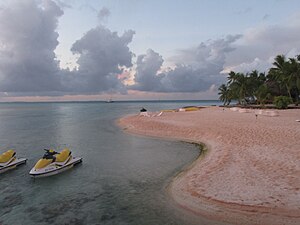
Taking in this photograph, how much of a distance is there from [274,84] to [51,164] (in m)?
83.3

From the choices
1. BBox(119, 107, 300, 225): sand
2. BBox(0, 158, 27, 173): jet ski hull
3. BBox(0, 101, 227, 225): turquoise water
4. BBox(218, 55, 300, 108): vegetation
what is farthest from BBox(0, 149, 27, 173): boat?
BBox(218, 55, 300, 108): vegetation

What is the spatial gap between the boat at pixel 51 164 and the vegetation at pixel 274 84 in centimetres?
5333

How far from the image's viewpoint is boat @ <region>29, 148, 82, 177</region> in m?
15.3

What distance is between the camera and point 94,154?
73.4 feet

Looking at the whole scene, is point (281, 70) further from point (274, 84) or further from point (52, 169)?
point (52, 169)

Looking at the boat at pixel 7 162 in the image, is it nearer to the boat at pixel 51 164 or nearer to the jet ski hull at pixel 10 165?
the jet ski hull at pixel 10 165

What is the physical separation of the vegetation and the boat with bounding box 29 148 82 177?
53328 mm

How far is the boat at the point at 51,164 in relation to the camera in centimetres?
1527

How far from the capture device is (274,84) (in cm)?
8194

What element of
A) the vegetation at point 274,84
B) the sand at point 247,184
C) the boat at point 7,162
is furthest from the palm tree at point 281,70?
the boat at point 7,162

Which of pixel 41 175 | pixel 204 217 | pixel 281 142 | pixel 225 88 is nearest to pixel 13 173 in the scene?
pixel 41 175

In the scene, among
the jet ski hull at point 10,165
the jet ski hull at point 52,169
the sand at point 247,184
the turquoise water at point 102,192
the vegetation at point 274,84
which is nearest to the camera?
the sand at point 247,184

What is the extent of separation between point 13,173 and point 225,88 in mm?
104936

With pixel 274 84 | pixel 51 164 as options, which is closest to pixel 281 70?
pixel 274 84
